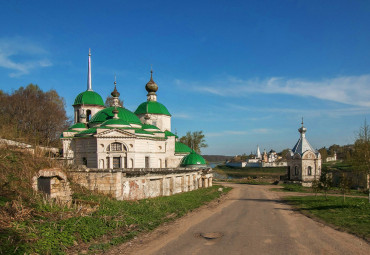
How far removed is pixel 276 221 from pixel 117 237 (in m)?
7.30

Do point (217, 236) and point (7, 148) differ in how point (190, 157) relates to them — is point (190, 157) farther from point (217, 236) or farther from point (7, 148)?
point (217, 236)

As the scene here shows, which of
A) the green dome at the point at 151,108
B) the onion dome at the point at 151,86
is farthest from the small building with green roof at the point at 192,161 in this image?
the onion dome at the point at 151,86

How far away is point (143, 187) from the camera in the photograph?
1781cm

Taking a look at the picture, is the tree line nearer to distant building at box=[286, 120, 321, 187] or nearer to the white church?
the white church

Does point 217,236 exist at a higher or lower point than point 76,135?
lower

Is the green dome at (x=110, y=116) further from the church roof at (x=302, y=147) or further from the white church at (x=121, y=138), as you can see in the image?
the church roof at (x=302, y=147)

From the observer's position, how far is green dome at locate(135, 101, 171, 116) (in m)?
38.8

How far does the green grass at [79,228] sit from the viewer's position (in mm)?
7742

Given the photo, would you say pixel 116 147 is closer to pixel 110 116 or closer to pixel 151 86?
pixel 110 116

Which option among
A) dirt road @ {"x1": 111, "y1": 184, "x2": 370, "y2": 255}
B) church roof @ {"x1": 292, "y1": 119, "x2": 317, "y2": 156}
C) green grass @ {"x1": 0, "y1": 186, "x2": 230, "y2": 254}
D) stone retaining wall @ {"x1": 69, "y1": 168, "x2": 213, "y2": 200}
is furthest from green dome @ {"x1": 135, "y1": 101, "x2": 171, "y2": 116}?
dirt road @ {"x1": 111, "y1": 184, "x2": 370, "y2": 255}

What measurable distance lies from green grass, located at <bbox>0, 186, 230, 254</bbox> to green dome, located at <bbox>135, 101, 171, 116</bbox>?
83.5ft

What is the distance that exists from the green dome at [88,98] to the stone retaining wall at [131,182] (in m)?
19.3

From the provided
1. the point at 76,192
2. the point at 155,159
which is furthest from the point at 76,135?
the point at 76,192

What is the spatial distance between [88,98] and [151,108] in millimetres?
8302
